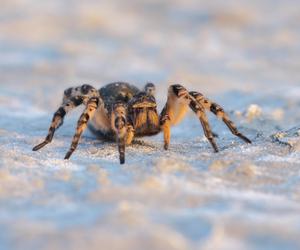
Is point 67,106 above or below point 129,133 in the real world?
above

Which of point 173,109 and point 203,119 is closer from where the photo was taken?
point 203,119

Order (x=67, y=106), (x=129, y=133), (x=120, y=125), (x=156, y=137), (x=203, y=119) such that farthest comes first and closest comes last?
1. (x=156, y=137)
2. (x=67, y=106)
3. (x=129, y=133)
4. (x=203, y=119)
5. (x=120, y=125)

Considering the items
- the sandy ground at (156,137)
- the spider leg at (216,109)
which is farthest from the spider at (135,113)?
the sandy ground at (156,137)

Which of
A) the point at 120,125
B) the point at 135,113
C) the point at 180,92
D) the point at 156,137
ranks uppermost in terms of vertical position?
the point at 180,92

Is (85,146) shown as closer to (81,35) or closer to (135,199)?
(135,199)

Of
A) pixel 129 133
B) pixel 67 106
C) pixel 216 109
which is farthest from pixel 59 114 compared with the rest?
pixel 216 109

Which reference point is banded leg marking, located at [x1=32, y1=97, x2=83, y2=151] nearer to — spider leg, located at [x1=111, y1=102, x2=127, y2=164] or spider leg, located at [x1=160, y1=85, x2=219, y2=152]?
spider leg, located at [x1=111, y1=102, x2=127, y2=164]

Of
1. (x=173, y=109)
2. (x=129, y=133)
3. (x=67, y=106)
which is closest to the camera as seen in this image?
(x=129, y=133)

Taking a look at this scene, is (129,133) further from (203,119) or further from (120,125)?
(203,119)
